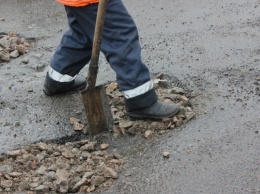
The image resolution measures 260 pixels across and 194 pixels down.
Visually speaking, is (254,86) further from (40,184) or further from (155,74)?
(40,184)

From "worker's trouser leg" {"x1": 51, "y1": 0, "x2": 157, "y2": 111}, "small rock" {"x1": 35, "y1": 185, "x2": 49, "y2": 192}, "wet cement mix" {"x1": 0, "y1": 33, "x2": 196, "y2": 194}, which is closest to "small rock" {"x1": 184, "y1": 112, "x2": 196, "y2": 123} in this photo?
"wet cement mix" {"x1": 0, "y1": 33, "x2": 196, "y2": 194}

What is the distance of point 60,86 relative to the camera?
419cm

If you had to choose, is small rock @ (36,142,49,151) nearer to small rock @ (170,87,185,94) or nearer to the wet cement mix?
the wet cement mix

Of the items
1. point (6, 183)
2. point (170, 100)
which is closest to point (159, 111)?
point (170, 100)

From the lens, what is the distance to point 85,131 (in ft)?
12.1

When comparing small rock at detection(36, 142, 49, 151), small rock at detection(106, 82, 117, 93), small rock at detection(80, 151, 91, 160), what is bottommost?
small rock at detection(80, 151, 91, 160)

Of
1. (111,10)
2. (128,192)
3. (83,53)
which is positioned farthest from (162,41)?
(128,192)

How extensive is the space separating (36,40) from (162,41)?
1326 millimetres

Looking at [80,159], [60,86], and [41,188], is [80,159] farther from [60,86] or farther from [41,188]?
[60,86]

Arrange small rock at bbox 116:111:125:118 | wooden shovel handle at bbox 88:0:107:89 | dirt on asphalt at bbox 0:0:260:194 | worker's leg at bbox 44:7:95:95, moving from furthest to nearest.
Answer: worker's leg at bbox 44:7:95:95
small rock at bbox 116:111:125:118
wooden shovel handle at bbox 88:0:107:89
dirt on asphalt at bbox 0:0:260:194

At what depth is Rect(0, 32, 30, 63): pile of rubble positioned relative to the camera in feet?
16.2

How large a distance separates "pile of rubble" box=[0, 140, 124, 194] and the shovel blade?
0.15 meters

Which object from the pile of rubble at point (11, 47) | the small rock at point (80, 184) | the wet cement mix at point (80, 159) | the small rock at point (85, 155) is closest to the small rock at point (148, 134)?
the wet cement mix at point (80, 159)

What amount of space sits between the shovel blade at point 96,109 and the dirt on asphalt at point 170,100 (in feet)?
0.25
